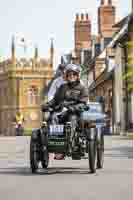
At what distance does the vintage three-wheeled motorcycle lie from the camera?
1330 cm

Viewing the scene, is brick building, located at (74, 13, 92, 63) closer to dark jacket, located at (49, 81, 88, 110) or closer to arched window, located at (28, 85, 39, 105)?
arched window, located at (28, 85, 39, 105)

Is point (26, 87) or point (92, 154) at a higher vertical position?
point (26, 87)

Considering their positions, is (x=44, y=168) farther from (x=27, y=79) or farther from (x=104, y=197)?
(x=27, y=79)

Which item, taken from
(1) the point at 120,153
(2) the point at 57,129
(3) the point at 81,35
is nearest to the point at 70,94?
(2) the point at 57,129

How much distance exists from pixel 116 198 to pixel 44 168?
218 inches

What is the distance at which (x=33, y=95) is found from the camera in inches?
5748

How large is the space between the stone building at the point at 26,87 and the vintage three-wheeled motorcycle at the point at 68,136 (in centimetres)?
12974

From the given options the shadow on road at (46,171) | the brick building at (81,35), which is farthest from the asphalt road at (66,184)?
the brick building at (81,35)

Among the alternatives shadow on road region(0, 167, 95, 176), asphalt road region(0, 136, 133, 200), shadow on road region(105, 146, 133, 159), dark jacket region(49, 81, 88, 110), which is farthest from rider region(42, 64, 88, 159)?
shadow on road region(105, 146, 133, 159)

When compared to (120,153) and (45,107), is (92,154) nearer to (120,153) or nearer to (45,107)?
(45,107)

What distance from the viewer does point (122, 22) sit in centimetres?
7575

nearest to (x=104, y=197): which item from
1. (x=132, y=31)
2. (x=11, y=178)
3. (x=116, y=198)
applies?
(x=116, y=198)

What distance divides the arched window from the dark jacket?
131061mm

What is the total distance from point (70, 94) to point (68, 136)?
0.89 meters
